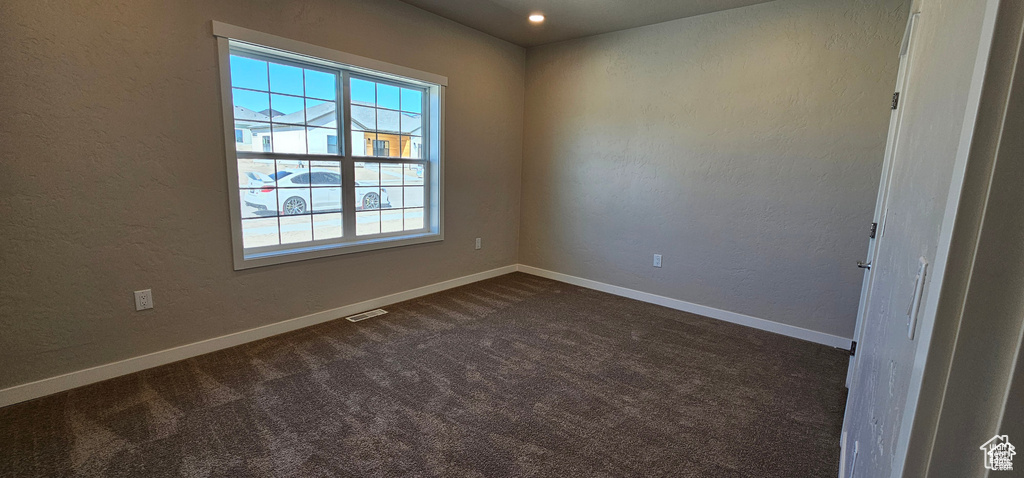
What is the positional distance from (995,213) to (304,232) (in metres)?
3.67

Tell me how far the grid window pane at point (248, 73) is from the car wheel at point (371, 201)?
113 centimetres

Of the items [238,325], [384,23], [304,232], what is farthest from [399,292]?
[384,23]

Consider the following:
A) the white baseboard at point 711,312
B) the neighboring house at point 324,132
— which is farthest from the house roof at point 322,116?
the white baseboard at point 711,312

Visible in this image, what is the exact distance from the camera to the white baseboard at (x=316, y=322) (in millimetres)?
2384

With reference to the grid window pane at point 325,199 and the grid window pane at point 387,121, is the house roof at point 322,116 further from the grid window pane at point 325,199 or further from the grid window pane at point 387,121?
the grid window pane at point 325,199

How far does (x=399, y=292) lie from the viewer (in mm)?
4074

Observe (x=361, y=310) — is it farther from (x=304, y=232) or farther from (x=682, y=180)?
(x=682, y=180)

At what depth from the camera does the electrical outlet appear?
2.60 metres

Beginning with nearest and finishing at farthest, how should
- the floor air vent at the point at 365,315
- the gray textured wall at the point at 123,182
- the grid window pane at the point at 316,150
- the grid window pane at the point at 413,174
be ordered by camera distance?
the gray textured wall at the point at 123,182
the grid window pane at the point at 316,150
the floor air vent at the point at 365,315
the grid window pane at the point at 413,174

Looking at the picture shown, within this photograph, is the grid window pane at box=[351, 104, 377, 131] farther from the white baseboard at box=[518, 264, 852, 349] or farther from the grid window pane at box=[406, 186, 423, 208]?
the white baseboard at box=[518, 264, 852, 349]

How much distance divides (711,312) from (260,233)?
3.83m

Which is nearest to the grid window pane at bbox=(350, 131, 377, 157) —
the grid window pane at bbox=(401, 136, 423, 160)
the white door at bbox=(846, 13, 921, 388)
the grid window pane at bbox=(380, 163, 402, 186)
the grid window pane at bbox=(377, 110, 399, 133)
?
the grid window pane at bbox=(377, 110, 399, 133)

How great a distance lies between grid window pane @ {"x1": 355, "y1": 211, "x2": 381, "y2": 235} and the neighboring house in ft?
1.72

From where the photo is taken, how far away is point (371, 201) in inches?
152
